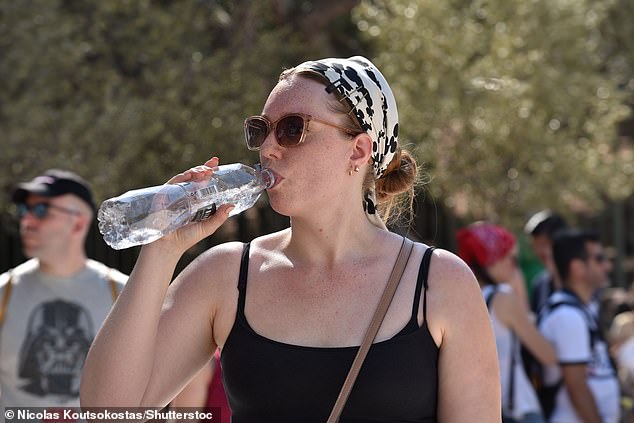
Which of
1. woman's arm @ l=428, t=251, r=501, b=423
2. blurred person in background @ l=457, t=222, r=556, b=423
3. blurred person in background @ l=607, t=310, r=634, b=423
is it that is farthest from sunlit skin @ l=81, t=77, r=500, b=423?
blurred person in background @ l=607, t=310, r=634, b=423

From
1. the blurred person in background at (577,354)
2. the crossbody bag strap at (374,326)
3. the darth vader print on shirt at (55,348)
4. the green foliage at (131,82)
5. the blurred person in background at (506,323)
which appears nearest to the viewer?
the crossbody bag strap at (374,326)

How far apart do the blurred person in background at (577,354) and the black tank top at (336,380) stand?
3532mm

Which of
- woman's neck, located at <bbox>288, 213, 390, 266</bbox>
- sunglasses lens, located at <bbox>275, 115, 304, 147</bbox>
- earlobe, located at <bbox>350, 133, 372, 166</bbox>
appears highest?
sunglasses lens, located at <bbox>275, 115, 304, 147</bbox>

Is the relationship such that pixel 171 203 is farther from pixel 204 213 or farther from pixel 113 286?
pixel 113 286

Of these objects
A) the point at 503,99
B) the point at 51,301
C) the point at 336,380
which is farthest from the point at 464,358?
the point at 503,99

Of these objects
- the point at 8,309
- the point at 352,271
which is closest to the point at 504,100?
the point at 8,309

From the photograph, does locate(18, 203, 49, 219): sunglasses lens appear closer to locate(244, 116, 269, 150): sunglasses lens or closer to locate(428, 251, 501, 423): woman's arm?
locate(244, 116, 269, 150): sunglasses lens

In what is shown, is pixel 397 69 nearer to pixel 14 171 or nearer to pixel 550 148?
pixel 550 148

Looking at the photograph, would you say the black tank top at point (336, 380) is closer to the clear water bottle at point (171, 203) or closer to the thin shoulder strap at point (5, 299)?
the clear water bottle at point (171, 203)

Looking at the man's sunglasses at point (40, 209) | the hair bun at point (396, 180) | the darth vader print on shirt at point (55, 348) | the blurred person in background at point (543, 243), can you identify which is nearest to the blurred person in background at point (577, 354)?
the blurred person in background at point (543, 243)

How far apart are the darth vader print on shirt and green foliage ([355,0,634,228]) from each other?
485 cm

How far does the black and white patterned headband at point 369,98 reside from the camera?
103 inches

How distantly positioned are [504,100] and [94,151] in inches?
138

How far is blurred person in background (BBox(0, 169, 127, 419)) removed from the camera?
188 inches
